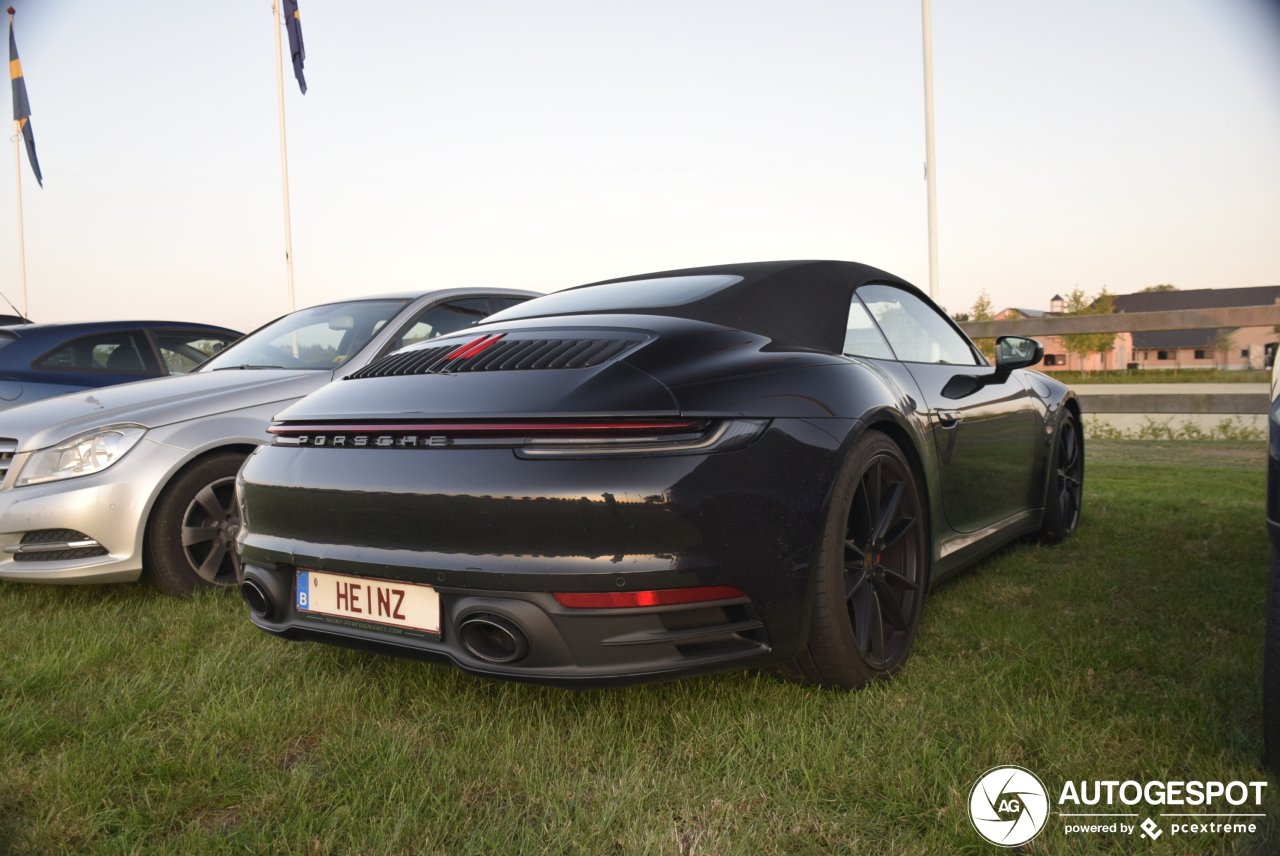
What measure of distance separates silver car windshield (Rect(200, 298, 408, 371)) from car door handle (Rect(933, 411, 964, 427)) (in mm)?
2780

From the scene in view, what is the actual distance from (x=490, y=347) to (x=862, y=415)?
1.05m

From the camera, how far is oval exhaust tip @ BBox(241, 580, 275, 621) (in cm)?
250

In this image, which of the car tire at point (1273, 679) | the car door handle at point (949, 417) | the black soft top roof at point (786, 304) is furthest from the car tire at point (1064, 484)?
the car tire at point (1273, 679)

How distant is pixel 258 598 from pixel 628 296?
1478 mm

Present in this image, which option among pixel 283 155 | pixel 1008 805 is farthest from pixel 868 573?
pixel 283 155

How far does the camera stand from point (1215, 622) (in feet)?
10.4

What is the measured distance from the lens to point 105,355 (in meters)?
5.87

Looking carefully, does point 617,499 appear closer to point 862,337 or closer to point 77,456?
point 862,337

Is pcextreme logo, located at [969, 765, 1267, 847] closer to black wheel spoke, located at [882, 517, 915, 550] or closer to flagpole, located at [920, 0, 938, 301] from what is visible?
black wheel spoke, located at [882, 517, 915, 550]

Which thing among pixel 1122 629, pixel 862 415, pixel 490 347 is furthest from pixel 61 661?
pixel 1122 629

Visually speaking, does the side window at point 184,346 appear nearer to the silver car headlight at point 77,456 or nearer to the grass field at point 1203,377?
the silver car headlight at point 77,456

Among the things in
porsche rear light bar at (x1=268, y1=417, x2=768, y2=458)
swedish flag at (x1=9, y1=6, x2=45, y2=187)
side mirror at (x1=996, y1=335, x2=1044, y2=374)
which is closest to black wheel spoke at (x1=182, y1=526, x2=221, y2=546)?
porsche rear light bar at (x1=268, y1=417, x2=768, y2=458)

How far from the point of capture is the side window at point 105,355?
225 inches

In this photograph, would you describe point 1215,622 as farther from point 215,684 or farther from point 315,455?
point 215,684
